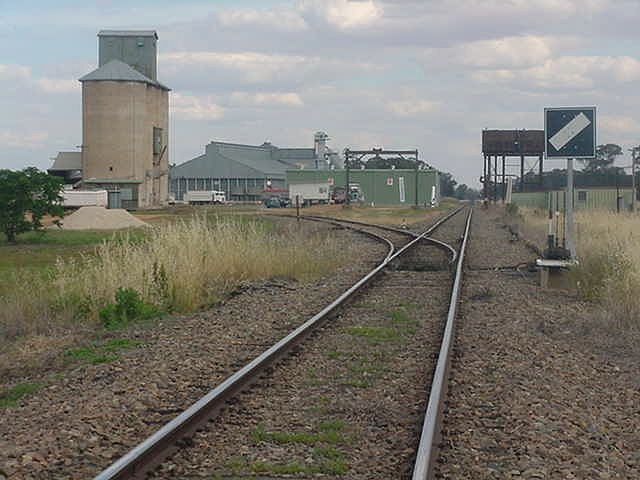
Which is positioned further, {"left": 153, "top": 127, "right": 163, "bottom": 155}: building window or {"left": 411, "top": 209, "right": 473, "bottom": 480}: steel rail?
{"left": 153, "top": 127, "right": 163, "bottom": 155}: building window

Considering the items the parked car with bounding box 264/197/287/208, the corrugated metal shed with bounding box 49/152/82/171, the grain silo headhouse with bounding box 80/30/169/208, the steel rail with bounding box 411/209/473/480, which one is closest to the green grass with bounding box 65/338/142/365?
the steel rail with bounding box 411/209/473/480

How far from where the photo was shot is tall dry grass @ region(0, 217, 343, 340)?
13773mm

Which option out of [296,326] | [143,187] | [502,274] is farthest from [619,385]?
[143,187]

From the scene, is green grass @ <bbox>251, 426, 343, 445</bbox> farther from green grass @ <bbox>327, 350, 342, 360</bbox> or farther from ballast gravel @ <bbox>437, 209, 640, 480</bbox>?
green grass @ <bbox>327, 350, 342, 360</bbox>

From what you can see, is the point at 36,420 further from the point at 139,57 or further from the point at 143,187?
the point at 139,57

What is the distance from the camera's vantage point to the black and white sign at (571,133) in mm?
17906

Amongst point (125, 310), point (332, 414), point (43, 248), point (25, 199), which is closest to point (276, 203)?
point (25, 199)

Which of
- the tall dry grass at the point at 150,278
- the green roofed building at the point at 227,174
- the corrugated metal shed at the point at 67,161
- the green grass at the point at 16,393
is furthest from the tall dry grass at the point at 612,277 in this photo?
the green roofed building at the point at 227,174

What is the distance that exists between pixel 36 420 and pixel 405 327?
5.96 meters

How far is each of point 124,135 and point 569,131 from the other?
71.8 meters

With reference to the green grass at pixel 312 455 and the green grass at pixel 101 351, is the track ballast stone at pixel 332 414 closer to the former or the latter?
the green grass at pixel 312 455

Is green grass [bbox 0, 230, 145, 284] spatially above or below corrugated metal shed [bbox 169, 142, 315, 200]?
below

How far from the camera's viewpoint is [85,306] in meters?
14.3

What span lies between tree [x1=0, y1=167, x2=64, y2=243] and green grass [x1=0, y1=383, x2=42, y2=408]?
923 inches
